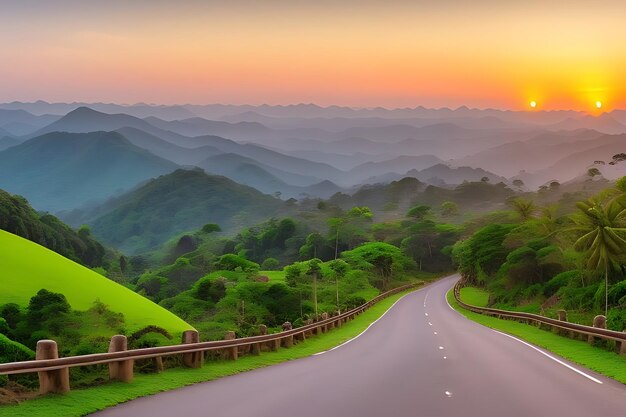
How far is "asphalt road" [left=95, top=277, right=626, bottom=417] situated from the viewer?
39.5 feet

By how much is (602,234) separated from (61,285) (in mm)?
33045

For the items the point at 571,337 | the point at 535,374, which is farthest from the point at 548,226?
the point at 535,374

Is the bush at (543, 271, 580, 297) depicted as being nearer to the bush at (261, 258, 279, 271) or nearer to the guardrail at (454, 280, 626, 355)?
the guardrail at (454, 280, 626, 355)

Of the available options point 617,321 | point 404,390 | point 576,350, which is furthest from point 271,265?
point 404,390

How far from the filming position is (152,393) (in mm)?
14453

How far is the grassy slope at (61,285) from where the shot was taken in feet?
110

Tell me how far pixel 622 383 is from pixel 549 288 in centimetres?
5091

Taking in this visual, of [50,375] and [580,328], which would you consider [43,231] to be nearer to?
[580,328]

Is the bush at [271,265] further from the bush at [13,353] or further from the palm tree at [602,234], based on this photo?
the bush at [13,353]

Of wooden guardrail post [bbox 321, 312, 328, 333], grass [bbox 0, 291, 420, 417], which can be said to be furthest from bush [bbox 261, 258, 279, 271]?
grass [bbox 0, 291, 420, 417]

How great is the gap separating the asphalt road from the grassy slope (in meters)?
15.6

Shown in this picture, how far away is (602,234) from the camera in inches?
1848

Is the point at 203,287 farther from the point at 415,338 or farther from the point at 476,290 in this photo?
the point at 415,338

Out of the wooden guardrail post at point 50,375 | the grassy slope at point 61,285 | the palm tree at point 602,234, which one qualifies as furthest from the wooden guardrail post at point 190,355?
the palm tree at point 602,234
